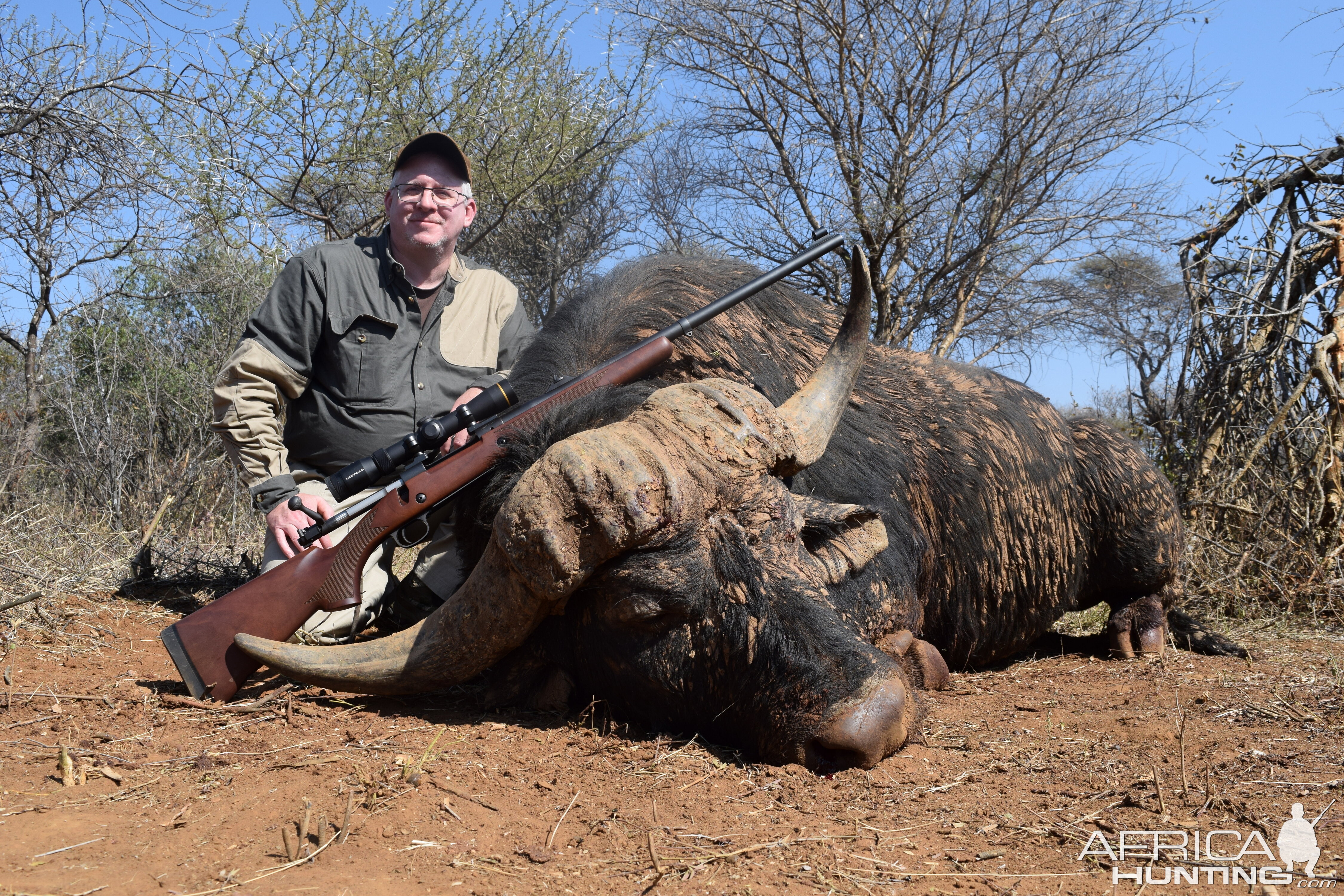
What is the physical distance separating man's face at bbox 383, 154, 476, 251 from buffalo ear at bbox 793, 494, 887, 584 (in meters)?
2.69

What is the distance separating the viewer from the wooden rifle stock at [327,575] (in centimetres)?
359

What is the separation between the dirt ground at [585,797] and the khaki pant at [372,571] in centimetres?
93

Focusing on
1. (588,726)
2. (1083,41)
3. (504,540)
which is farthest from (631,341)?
(1083,41)

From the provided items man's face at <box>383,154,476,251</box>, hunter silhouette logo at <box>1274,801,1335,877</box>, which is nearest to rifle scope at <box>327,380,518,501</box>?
man's face at <box>383,154,476,251</box>

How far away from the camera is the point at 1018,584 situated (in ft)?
16.7

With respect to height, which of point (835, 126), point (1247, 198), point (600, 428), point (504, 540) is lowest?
point (504, 540)

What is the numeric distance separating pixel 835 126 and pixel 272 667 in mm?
9069

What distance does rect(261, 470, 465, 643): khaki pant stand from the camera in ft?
15.6

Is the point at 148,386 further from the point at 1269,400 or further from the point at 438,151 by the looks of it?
the point at 1269,400

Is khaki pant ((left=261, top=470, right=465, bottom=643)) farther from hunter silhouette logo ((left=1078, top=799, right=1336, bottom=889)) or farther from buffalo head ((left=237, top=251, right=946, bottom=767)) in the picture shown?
hunter silhouette logo ((left=1078, top=799, right=1336, bottom=889))

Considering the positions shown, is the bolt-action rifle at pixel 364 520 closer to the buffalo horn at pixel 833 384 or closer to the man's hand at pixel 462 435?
the man's hand at pixel 462 435

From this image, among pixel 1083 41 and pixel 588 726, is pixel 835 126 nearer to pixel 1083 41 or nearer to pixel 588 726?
pixel 1083 41

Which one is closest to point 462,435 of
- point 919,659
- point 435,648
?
point 435,648

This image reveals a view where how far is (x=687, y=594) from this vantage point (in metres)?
3.02
